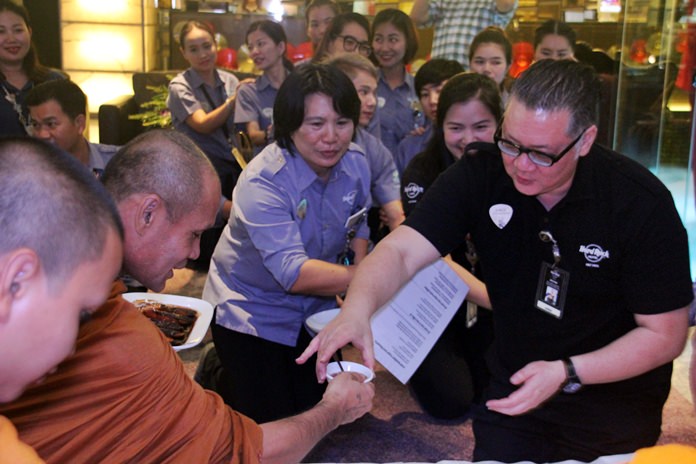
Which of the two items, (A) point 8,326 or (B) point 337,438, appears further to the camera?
(B) point 337,438

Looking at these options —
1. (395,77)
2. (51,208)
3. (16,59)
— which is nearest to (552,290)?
(51,208)

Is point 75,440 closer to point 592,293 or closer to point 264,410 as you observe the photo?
point 592,293

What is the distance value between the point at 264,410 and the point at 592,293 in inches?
46.9

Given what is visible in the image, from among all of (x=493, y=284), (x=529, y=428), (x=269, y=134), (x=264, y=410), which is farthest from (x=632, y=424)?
(x=269, y=134)

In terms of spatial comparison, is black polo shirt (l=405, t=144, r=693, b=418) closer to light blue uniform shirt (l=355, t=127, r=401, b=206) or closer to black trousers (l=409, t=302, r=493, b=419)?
black trousers (l=409, t=302, r=493, b=419)

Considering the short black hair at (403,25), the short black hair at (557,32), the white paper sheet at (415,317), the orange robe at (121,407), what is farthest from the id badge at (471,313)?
the short black hair at (557,32)

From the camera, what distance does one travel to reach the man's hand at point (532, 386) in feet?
4.93

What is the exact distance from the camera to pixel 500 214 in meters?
1.80

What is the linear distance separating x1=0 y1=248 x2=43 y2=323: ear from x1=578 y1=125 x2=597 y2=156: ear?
1.18m

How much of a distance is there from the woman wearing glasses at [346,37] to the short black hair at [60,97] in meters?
1.12

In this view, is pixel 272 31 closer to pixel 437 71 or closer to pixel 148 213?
pixel 437 71

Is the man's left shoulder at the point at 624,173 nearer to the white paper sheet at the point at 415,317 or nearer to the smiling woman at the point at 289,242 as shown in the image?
the white paper sheet at the point at 415,317

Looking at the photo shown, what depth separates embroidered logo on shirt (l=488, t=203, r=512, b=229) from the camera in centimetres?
179

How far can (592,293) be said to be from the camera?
1.72m
